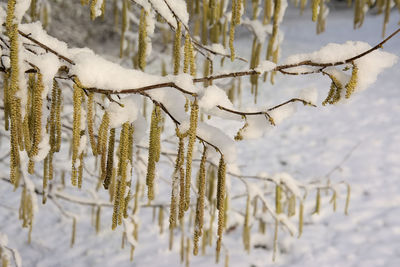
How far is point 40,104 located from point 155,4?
28cm

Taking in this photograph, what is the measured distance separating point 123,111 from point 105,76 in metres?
0.05

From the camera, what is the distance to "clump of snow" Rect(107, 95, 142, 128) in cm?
58

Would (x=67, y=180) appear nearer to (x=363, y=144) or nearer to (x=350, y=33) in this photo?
(x=363, y=144)

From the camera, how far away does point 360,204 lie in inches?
113

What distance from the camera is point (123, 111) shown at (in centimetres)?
59

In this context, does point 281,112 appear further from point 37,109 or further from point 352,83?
point 37,109

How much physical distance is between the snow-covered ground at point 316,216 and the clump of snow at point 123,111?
1562 mm

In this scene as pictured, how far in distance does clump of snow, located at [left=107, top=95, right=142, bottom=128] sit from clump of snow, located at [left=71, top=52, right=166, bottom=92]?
0.04m

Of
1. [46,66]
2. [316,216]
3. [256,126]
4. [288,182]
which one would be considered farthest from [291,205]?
[316,216]

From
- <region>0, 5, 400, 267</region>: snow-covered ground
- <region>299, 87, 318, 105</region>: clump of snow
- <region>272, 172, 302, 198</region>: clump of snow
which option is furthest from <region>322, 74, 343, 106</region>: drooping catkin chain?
<region>0, 5, 400, 267</region>: snow-covered ground

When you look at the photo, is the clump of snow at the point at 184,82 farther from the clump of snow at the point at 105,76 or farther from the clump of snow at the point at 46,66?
the clump of snow at the point at 46,66

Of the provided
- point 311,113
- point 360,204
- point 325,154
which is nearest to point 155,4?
point 360,204

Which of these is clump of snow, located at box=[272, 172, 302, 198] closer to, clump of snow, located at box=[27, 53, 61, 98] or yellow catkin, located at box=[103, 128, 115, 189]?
yellow catkin, located at box=[103, 128, 115, 189]

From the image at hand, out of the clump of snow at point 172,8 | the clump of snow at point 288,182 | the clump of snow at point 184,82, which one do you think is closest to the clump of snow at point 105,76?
the clump of snow at point 184,82
